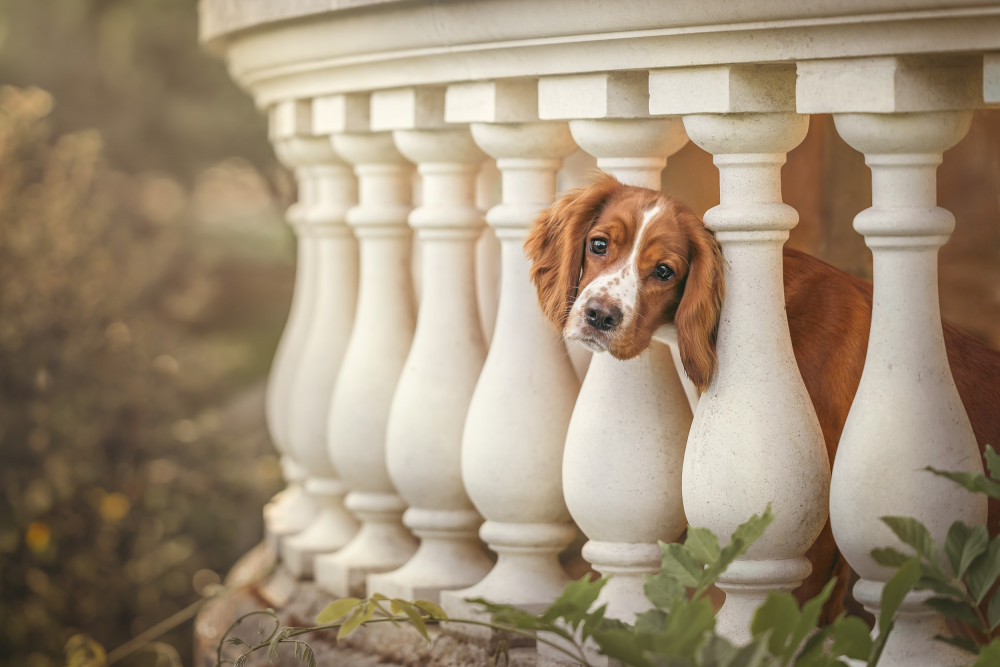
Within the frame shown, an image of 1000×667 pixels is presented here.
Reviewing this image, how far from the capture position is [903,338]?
1.68 meters

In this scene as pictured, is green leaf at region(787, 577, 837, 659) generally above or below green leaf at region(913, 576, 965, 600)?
above

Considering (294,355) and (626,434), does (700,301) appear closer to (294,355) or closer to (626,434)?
(626,434)

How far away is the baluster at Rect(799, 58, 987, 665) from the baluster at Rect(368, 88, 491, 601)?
75 cm

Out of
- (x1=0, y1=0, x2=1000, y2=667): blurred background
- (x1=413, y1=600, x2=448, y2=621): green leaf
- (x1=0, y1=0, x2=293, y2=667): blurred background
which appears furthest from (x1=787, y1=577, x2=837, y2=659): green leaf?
(x1=0, y1=0, x2=293, y2=667): blurred background

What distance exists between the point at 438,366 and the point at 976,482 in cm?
102

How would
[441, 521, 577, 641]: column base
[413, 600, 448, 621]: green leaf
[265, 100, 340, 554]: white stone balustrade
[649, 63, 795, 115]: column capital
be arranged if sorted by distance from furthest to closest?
1. [265, 100, 340, 554]: white stone balustrade
2. [441, 521, 577, 641]: column base
3. [413, 600, 448, 621]: green leaf
4. [649, 63, 795, 115]: column capital

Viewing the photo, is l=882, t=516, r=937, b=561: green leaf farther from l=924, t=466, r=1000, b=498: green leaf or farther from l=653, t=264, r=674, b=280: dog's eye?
l=653, t=264, r=674, b=280: dog's eye

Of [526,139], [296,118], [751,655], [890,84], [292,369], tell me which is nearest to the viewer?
[751,655]

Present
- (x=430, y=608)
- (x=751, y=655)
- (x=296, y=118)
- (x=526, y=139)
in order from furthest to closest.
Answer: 1. (x=296, y=118)
2. (x=526, y=139)
3. (x=430, y=608)
4. (x=751, y=655)

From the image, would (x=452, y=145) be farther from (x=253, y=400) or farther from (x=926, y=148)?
(x=253, y=400)

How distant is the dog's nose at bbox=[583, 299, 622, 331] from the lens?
1.76 m

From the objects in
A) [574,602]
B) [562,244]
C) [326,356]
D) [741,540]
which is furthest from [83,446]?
[741,540]

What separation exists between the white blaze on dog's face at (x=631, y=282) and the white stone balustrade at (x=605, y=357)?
73 millimetres

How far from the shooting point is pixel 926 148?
5.41ft
